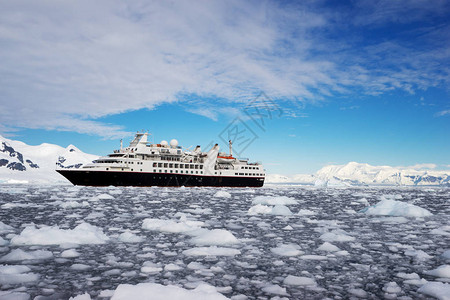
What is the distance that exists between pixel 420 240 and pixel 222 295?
654 centimetres

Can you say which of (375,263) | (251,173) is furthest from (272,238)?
(251,173)

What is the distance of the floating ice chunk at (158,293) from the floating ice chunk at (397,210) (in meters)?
12.3

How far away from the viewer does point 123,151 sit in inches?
2072

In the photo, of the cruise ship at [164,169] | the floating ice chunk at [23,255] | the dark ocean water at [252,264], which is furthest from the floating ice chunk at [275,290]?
the cruise ship at [164,169]

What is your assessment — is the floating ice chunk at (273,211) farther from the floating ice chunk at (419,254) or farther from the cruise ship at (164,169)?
the cruise ship at (164,169)

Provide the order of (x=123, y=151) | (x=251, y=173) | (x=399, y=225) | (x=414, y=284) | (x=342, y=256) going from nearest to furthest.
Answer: (x=414, y=284) < (x=342, y=256) < (x=399, y=225) < (x=123, y=151) < (x=251, y=173)

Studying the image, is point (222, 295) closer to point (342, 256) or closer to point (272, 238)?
point (342, 256)

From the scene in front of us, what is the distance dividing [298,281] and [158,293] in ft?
6.88

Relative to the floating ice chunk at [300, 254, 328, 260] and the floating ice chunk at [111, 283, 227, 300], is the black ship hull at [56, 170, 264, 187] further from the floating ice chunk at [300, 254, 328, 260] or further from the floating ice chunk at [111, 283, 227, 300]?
the floating ice chunk at [111, 283, 227, 300]

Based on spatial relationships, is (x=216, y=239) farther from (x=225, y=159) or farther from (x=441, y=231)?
(x=225, y=159)

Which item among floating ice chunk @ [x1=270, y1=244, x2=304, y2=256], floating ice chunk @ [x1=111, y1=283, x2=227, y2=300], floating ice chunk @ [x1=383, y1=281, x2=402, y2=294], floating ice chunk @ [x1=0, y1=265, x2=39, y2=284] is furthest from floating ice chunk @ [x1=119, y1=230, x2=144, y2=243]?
floating ice chunk @ [x1=383, y1=281, x2=402, y2=294]

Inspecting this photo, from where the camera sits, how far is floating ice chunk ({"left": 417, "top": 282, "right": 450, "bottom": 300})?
14.1 feet

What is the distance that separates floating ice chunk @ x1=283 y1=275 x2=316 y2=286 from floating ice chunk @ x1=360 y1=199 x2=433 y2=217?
1080 cm

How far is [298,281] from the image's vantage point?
4.91 meters
